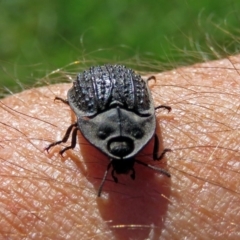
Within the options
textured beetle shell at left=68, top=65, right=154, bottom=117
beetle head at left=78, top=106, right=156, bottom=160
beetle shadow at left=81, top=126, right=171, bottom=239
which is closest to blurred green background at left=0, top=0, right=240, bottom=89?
textured beetle shell at left=68, top=65, right=154, bottom=117

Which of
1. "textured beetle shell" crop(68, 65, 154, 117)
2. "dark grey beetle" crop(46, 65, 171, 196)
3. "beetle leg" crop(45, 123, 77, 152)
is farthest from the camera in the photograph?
"textured beetle shell" crop(68, 65, 154, 117)

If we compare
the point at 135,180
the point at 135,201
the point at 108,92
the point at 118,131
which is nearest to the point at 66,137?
the point at 118,131

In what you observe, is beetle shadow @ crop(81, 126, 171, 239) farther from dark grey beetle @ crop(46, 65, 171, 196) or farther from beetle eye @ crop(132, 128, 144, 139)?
beetle eye @ crop(132, 128, 144, 139)

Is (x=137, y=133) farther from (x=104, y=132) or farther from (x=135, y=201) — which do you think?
(x=135, y=201)

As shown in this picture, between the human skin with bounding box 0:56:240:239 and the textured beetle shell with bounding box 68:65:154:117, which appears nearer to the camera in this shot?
the human skin with bounding box 0:56:240:239

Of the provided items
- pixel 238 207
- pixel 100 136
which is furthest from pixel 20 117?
pixel 238 207

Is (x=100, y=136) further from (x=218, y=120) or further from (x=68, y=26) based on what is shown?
(x=68, y=26)

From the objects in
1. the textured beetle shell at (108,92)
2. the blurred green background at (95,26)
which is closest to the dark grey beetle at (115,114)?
the textured beetle shell at (108,92)

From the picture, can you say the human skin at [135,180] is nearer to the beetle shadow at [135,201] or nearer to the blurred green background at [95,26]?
the beetle shadow at [135,201]
